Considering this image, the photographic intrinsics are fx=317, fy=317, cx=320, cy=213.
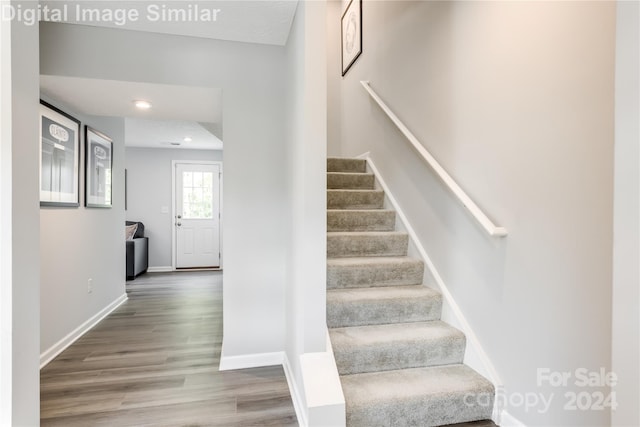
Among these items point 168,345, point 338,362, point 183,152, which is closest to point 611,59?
point 338,362

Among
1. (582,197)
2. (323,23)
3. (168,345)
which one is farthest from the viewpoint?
(168,345)

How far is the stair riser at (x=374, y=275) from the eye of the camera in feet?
7.60

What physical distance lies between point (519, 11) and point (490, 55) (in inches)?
9.2

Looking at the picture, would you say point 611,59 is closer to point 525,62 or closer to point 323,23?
point 525,62

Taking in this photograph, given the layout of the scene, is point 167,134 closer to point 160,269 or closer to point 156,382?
point 160,269

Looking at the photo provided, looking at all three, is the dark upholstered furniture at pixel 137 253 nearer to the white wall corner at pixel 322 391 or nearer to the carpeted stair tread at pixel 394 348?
the carpeted stair tread at pixel 394 348

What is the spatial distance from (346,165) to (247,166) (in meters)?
1.40

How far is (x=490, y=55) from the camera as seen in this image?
1771mm

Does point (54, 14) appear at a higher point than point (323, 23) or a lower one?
higher

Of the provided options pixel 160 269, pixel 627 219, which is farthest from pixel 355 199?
pixel 160 269

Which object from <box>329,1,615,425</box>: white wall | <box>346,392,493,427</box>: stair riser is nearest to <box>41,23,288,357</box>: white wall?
<box>346,392,493,427</box>: stair riser

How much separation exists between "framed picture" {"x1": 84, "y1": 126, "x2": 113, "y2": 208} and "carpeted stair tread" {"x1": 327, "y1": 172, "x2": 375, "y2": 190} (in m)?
2.39

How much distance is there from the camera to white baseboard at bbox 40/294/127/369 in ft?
8.02

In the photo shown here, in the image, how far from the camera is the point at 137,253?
17.7 ft
